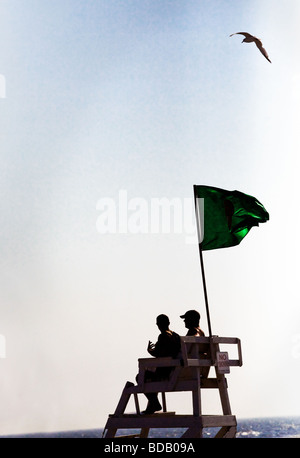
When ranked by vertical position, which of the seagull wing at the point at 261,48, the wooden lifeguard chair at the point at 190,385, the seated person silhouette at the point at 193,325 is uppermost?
the seagull wing at the point at 261,48

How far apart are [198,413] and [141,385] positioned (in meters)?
1.12

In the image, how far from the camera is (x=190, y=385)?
1391 cm

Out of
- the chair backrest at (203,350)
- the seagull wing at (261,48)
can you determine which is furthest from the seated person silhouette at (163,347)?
the seagull wing at (261,48)

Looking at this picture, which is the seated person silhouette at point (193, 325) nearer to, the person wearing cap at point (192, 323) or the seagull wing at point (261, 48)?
the person wearing cap at point (192, 323)

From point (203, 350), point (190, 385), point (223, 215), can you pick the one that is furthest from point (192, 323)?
point (223, 215)

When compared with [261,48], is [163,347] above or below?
below

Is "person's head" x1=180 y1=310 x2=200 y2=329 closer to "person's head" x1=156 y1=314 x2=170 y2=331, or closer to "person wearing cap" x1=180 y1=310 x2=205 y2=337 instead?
"person wearing cap" x1=180 y1=310 x2=205 y2=337

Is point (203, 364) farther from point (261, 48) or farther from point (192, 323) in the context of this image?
point (261, 48)

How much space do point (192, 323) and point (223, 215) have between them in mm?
2090

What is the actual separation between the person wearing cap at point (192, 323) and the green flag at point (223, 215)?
1365 mm

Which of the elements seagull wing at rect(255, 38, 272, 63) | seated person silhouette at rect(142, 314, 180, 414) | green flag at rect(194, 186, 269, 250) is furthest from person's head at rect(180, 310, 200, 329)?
seagull wing at rect(255, 38, 272, 63)

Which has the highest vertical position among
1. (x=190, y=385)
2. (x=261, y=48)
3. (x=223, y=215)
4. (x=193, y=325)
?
(x=261, y=48)

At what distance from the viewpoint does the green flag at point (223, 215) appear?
15.8m
